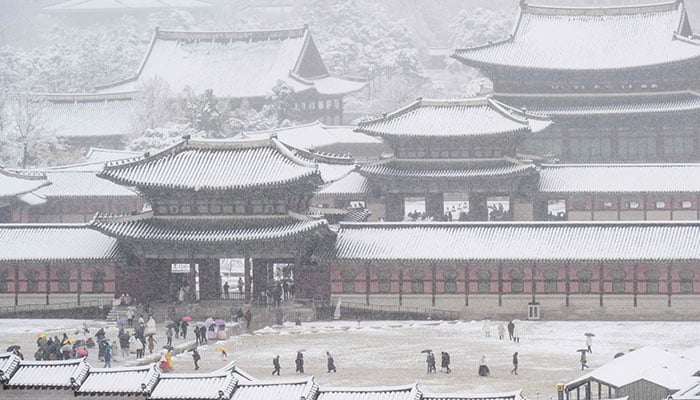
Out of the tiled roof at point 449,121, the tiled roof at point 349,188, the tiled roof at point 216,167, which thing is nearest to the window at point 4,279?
the tiled roof at point 216,167

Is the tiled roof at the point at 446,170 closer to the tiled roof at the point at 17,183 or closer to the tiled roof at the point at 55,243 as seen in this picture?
the tiled roof at the point at 17,183

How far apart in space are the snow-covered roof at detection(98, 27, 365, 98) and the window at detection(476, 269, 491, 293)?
181 feet

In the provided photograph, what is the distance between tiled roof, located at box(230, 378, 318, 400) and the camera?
43562 millimetres

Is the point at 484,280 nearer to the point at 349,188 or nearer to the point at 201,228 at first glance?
the point at 201,228

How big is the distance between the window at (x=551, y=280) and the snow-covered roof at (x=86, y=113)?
2199 inches

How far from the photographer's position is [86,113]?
121438 millimetres

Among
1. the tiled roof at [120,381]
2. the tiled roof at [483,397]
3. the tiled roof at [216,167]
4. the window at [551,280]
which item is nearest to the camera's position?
the tiled roof at [483,397]

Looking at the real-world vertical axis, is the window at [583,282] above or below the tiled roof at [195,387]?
above

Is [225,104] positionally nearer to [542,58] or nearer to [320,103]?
[320,103]

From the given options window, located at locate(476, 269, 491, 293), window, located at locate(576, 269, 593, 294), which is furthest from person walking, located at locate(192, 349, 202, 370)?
window, located at locate(576, 269, 593, 294)

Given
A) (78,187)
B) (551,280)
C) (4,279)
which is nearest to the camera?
(551,280)

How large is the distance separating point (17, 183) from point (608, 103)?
36209 millimetres

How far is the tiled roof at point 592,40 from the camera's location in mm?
99000

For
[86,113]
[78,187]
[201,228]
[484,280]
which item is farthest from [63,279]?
[86,113]
